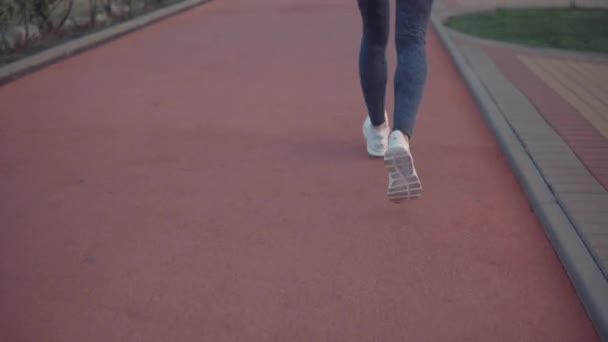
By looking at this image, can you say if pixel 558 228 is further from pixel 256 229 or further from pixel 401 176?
pixel 256 229

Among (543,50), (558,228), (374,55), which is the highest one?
(374,55)

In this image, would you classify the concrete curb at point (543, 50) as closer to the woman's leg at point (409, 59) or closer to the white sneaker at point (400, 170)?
the woman's leg at point (409, 59)

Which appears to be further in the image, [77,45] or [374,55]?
[77,45]

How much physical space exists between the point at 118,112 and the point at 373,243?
10.0ft

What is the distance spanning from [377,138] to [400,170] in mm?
1009

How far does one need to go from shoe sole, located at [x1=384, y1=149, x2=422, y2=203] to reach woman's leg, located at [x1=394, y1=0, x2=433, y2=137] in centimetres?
20

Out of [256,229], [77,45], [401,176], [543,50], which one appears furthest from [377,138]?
[77,45]

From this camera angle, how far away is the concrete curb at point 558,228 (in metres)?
2.46

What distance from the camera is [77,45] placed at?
334 inches

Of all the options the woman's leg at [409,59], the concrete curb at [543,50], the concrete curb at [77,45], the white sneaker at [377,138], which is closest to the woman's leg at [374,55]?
the white sneaker at [377,138]

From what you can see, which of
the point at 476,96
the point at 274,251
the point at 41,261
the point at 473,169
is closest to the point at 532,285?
the point at 274,251

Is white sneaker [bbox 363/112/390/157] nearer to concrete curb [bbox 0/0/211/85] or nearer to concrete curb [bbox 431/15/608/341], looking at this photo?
concrete curb [bbox 431/15/608/341]

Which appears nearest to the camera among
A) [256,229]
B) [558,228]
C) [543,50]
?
[558,228]

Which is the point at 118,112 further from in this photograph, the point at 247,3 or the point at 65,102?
the point at 247,3
